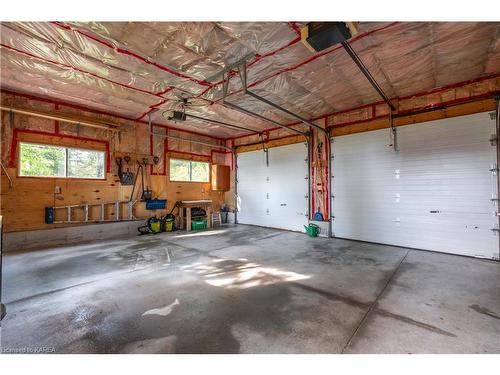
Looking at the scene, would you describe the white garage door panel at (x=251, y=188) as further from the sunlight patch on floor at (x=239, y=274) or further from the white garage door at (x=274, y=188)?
the sunlight patch on floor at (x=239, y=274)

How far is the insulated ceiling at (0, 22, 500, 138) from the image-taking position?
293cm

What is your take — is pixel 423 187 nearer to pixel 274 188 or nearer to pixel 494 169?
pixel 494 169

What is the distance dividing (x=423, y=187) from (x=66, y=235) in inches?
339

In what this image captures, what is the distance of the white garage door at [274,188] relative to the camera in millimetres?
7133

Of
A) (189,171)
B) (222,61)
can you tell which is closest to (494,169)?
(222,61)

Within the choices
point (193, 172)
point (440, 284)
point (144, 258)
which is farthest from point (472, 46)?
point (193, 172)

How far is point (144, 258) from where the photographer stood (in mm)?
4324

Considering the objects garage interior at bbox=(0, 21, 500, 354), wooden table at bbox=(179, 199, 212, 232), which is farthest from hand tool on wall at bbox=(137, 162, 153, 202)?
wooden table at bbox=(179, 199, 212, 232)

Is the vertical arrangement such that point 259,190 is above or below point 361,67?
below

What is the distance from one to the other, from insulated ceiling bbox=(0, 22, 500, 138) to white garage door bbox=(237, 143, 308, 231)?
2.24m

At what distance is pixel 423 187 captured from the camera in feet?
16.2

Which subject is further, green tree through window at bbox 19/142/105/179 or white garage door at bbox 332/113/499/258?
green tree through window at bbox 19/142/105/179

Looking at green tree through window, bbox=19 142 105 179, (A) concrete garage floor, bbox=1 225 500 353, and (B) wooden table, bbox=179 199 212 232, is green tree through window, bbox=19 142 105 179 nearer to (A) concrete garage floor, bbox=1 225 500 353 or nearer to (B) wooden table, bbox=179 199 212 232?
(A) concrete garage floor, bbox=1 225 500 353

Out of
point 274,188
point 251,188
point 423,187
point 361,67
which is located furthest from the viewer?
point 251,188
